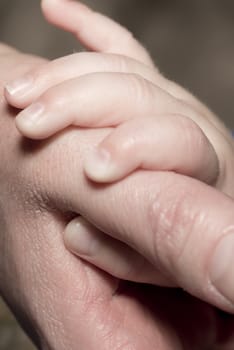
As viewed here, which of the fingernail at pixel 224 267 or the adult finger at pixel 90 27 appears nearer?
the fingernail at pixel 224 267

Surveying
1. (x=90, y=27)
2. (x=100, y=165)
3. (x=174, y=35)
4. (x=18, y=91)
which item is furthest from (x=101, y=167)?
(x=174, y=35)

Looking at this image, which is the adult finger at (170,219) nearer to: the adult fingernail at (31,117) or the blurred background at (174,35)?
the adult fingernail at (31,117)

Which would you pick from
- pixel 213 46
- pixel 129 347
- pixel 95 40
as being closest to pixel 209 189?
pixel 129 347

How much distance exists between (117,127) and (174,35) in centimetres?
98

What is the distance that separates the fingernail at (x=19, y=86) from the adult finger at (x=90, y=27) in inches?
5.9

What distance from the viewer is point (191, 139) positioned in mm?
430

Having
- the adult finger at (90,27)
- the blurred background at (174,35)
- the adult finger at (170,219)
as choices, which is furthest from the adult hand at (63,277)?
the blurred background at (174,35)

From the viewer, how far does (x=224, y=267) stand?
36cm

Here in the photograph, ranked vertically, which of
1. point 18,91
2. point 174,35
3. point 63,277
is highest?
point 18,91

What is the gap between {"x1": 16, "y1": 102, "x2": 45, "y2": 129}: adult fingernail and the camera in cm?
42

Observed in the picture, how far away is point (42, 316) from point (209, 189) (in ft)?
0.58

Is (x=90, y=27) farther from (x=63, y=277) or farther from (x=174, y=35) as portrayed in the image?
(x=174, y=35)

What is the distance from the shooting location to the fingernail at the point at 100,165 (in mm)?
391

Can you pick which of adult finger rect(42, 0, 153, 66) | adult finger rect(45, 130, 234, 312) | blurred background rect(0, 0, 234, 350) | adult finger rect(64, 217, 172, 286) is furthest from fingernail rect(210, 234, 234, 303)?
blurred background rect(0, 0, 234, 350)
